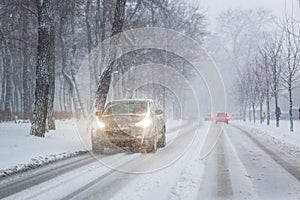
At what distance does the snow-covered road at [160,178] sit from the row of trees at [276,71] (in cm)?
1269

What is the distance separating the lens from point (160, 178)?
30.3 feet

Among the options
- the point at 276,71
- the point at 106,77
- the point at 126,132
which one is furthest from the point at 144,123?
the point at 276,71

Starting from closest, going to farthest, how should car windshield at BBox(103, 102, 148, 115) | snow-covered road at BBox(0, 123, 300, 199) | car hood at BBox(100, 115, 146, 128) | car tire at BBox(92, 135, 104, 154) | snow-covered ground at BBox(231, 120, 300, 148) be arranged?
snow-covered road at BBox(0, 123, 300, 199) < car hood at BBox(100, 115, 146, 128) < car tire at BBox(92, 135, 104, 154) < car windshield at BBox(103, 102, 148, 115) < snow-covered ground at BBox(231, 120, 300, 148)

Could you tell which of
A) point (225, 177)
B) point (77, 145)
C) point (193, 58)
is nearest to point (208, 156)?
point (225, 177)

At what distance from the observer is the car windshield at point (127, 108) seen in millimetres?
15236

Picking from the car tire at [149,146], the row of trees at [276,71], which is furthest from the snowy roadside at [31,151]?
the row of trees at [276,71]

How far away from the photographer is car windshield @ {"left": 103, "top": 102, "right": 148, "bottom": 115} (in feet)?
50.0

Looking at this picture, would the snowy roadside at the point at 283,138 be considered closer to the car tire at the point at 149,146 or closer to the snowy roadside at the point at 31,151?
the car tire at the point at 149,146

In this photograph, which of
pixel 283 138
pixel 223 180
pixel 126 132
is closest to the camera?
pixel 223 180

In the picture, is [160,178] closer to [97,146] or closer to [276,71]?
[97,146]

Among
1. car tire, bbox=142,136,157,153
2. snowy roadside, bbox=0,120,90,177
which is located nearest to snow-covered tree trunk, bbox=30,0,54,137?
snowy roadside, bbox=0,120,90,177

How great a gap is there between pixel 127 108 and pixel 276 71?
2198cm

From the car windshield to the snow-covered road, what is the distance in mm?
→ 2105

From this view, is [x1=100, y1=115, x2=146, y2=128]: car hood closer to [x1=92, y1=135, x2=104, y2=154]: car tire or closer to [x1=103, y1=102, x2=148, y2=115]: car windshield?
[x1=103, y1=102, x2=148, y2=115]: car windshield
